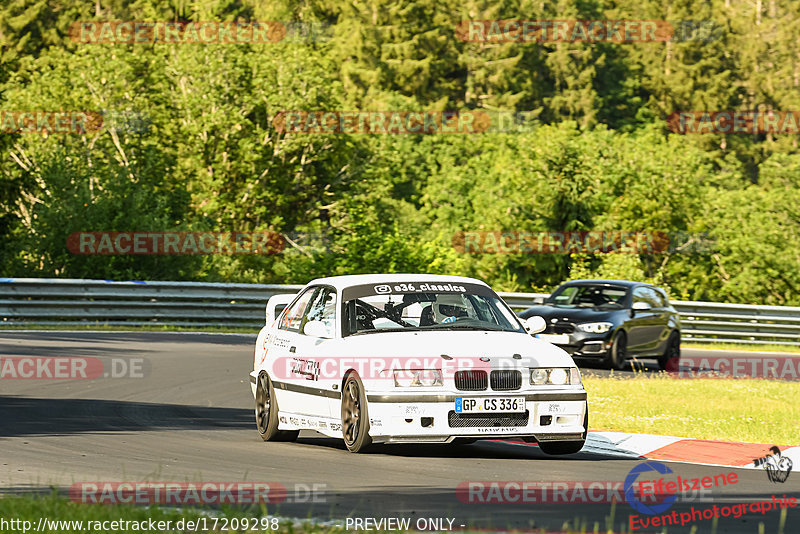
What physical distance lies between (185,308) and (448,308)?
59.2ft

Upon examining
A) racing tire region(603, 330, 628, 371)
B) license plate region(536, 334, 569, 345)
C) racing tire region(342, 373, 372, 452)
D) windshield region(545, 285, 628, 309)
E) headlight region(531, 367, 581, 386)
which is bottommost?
racing tire region(603, 330, 628, 371)

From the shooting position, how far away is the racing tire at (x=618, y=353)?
21.0 metres

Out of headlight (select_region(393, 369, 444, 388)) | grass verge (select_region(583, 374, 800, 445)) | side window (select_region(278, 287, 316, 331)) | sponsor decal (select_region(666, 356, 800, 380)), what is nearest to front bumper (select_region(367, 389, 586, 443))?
headlight (select_region(393, 369, 444, 388))

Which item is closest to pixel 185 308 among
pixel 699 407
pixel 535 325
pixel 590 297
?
pixel 590 297

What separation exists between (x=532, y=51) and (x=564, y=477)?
76720 mm

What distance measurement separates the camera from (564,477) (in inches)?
361

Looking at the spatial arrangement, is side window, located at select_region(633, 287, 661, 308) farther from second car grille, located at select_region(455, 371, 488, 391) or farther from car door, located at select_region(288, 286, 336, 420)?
second car grille, located at select_region(455, 371, 488, 391)

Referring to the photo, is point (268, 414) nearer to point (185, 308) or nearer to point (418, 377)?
point (418, 377)

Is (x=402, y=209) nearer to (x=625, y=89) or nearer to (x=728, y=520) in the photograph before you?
(x=625, y=89)

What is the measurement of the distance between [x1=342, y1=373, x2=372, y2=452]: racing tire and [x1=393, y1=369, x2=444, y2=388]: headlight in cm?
29

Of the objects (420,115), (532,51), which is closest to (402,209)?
(420,115)

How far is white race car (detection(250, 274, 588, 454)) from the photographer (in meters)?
9.99

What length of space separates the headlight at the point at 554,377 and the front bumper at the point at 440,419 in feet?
0.43

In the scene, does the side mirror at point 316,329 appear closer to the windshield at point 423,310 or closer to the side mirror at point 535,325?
the windshield at point 423,310
